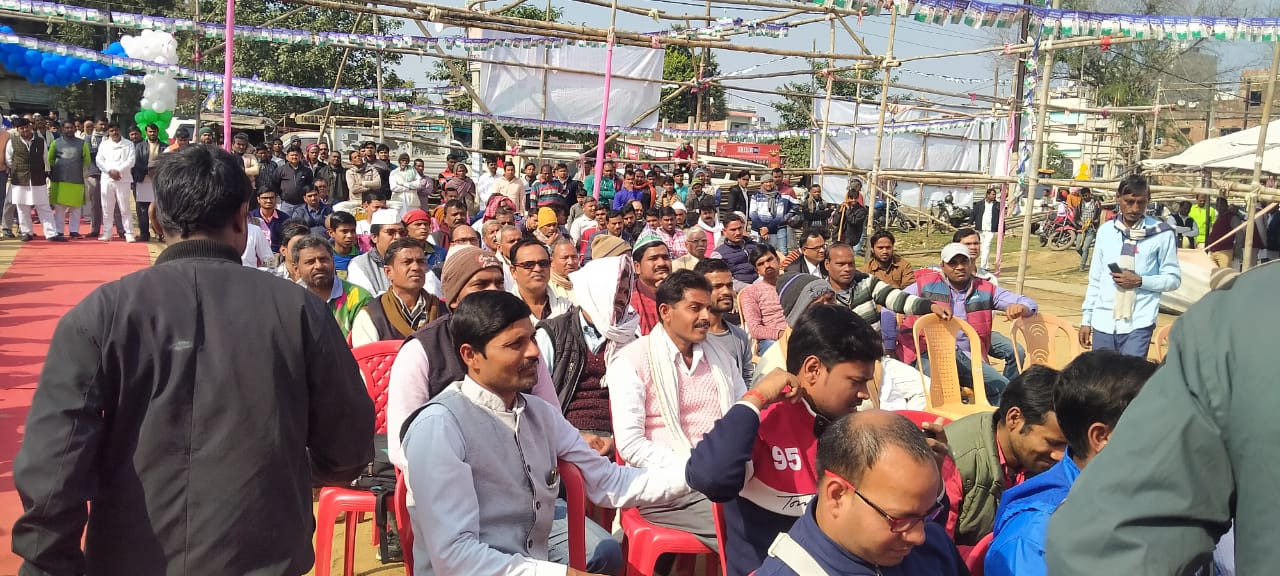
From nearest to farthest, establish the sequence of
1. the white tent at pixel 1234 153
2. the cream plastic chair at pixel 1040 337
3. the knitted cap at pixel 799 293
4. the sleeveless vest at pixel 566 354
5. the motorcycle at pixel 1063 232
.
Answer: the sleeveless vest at pixel 566 354, the knitted cap at pixel 799 293, the cream plastic chair at pixel 1040 337, the white tent at pixel 1234 153, the motorcycle at pixel 1063 232

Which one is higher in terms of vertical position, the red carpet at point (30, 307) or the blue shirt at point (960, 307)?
the blue shirt at point (960, 307)

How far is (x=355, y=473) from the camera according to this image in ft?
7.57

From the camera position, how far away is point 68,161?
13516 millimetres

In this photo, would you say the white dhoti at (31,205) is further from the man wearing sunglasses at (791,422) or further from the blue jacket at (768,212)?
the man wearing sunglasses at (791,422)

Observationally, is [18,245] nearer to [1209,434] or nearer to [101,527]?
[101,527]

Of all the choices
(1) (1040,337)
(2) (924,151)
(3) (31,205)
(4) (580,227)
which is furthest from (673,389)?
(2) (924,151)

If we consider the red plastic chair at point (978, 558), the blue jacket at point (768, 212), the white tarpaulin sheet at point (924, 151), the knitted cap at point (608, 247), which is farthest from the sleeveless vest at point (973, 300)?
the white tarpaulin sheet at point (924, 151)

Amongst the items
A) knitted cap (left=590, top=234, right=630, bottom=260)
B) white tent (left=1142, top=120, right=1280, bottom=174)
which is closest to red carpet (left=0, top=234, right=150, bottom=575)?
knitted cap (left=590, top=234, right=630, bottom=260)

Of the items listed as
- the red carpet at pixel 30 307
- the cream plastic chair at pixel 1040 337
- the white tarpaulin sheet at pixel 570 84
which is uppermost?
the white tarpaulin sheet at pixel 570 84

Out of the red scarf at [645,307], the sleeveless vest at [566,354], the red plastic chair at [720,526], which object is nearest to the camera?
the red plastic chair at [720,526]

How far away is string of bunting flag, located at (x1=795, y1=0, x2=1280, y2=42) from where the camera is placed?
30.2 feet

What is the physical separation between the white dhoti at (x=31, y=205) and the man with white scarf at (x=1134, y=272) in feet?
43.4

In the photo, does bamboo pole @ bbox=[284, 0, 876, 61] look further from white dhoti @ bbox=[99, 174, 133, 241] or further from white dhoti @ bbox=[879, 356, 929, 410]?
white dhoti @ bbox=[99, 174, 133, 241]

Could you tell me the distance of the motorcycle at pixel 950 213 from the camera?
25.0 m
